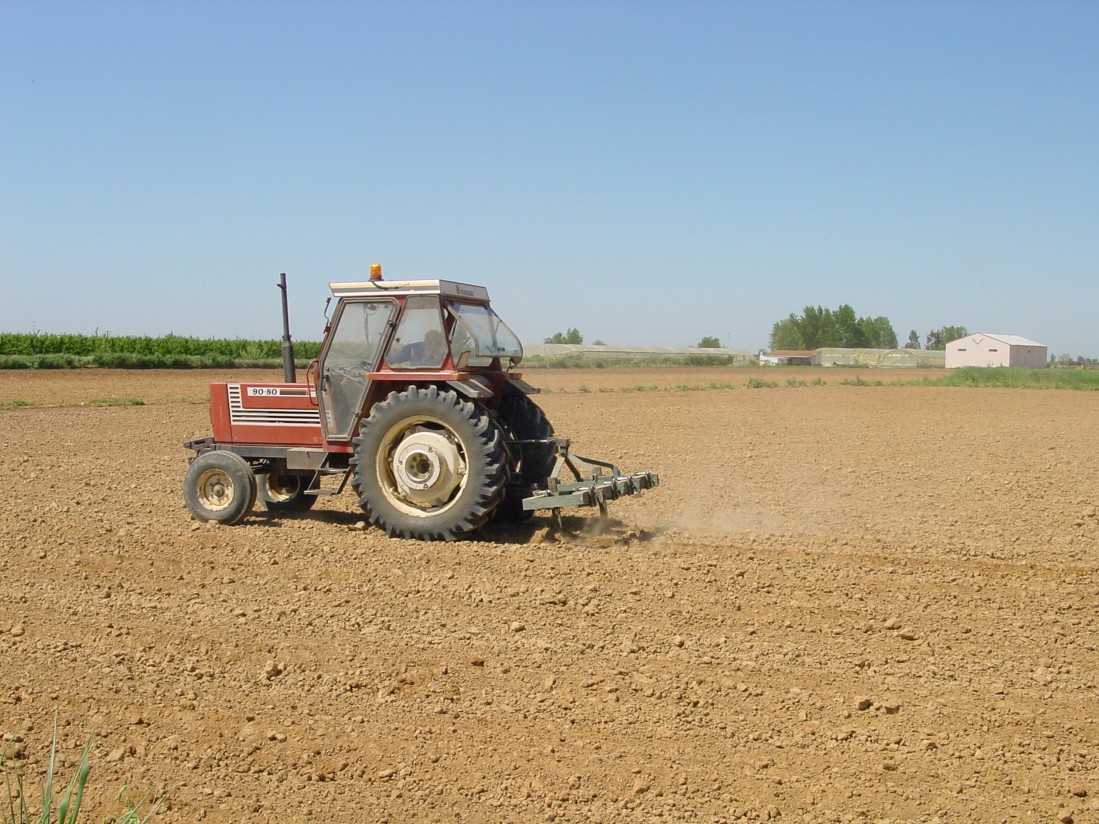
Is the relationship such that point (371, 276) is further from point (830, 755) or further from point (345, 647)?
point (830, 755)

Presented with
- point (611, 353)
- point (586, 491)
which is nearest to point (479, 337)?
point (586, 491)

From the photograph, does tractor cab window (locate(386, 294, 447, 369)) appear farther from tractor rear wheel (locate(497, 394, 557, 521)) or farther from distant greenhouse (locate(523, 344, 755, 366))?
distant greenhouse (locate(523, 344, 755, 366))

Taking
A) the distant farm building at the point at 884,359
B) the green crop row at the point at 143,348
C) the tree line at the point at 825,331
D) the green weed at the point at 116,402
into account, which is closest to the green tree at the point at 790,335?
the tree line at the point at 825,331

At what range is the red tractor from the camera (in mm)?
7906

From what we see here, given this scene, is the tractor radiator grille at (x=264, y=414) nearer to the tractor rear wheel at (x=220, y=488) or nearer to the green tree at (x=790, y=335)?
the tractor rear wheel at (x=220, y=488)

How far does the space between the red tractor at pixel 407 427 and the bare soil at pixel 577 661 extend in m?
0.35

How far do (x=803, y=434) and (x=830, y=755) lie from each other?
518 inches

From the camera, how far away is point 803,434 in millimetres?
16953

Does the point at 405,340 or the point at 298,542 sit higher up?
the point at 405,340

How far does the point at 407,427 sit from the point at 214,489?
6.90 feet

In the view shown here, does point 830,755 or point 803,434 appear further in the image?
point 803,434

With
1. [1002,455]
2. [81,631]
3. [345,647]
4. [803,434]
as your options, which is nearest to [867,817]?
[345,647]

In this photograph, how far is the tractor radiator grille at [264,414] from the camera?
8820mm

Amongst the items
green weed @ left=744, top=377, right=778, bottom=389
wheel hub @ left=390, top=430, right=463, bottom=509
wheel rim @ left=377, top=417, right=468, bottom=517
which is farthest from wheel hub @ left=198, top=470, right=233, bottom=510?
green weed @ left=744, top=377, right=778, bottom=389
